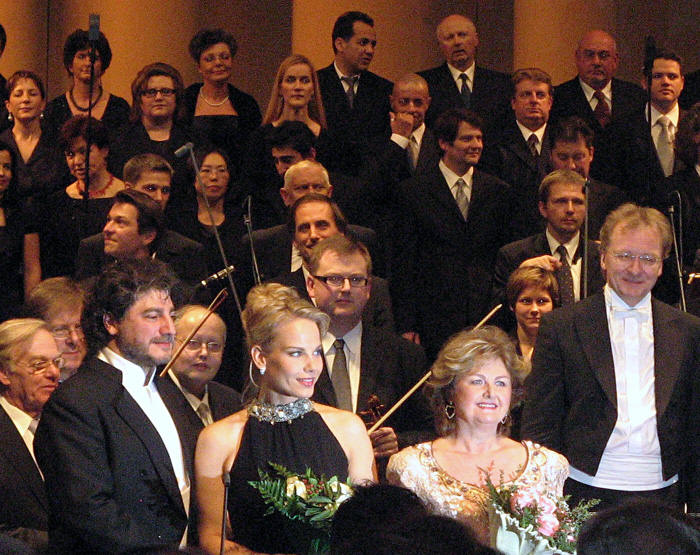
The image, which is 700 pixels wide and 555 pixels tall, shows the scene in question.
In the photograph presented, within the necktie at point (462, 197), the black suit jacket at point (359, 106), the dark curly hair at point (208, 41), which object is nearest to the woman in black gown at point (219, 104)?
the dark curly hair at point (208, 41)

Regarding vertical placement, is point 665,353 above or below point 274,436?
above

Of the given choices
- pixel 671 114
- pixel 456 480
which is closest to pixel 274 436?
pixel 456 480

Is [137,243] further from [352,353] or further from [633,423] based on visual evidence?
[633,423]

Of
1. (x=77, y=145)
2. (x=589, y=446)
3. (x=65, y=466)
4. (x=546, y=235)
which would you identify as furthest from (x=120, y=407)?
(x=77, y=145)

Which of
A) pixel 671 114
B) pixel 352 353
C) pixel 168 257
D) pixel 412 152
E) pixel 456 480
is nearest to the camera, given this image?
pixel 456 480

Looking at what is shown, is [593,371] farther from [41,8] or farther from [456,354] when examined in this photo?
[41,8]

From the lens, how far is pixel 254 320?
3922 millimetres

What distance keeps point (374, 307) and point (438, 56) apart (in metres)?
4.61

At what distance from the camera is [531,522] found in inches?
135

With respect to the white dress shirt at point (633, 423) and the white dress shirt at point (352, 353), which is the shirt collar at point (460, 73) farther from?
the white dress shirt at point (633, 423)

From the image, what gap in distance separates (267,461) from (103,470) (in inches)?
17.8

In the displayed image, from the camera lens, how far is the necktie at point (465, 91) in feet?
25.5

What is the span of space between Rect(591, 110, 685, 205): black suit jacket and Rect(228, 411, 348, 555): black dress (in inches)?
146

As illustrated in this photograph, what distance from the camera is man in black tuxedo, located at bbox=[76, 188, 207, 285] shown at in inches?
228
